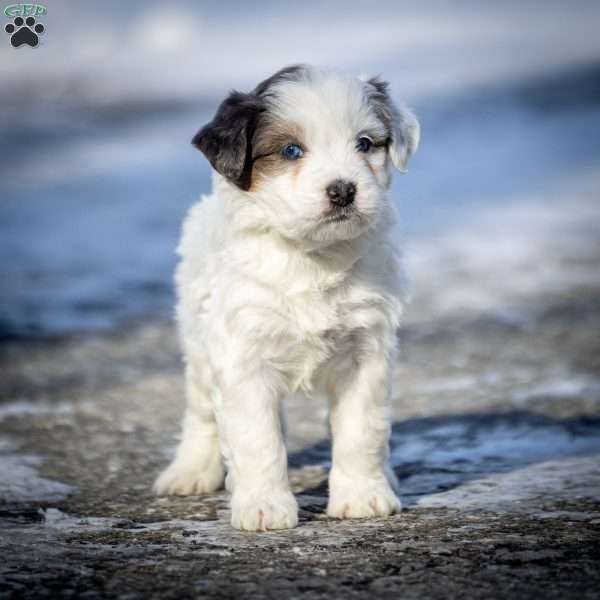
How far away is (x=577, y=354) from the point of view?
28.0ft

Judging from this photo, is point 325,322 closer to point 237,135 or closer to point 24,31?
point 237,135

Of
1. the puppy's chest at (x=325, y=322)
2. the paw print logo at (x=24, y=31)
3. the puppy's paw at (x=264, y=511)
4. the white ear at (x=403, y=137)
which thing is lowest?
the puppy's paw at (x=264, y=511)

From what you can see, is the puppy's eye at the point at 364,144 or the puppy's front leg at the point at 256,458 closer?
the puppy's front leg at the point at 256,458

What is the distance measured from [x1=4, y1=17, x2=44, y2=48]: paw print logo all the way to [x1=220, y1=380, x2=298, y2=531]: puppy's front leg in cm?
406

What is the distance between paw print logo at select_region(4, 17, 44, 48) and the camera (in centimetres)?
809

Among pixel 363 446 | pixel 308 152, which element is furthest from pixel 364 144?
pixel 363 446

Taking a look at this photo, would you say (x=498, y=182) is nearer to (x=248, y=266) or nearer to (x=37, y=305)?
(x=37, y=305)

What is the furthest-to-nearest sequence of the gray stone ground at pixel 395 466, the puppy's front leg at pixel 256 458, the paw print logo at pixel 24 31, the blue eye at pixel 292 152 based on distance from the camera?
the paw print logo at pixel 24 31 < the blue eye at pixel 292 152 < the puppy's front leg at pixel 256 458 < the gray stone ground at pixel 395 466

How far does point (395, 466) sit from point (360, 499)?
1.14 meters

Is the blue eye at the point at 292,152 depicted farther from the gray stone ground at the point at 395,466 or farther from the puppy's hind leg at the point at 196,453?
the gray stone ground at the point at 395,466

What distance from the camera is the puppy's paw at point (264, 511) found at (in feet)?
15.6

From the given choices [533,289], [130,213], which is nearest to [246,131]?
[533,289]

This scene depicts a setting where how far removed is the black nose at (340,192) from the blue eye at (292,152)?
0.32 m

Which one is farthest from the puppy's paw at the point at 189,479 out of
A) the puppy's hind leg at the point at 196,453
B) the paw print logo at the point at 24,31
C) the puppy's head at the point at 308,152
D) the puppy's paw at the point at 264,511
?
the paw print logo at the point at 24,31
